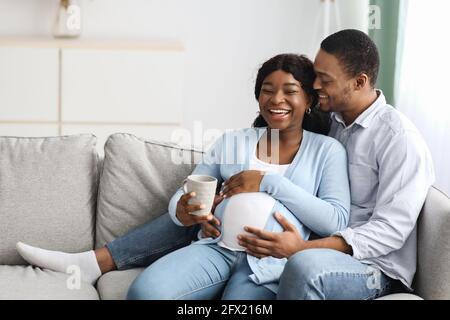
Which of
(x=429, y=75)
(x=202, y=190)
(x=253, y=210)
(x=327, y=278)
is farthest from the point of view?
(x=429, y=75)

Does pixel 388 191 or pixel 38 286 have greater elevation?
pixel 388 191

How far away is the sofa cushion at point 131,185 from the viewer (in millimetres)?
2451

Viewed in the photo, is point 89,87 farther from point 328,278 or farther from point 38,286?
point 328,278

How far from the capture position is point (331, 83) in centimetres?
228

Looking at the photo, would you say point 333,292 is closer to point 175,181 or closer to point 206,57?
point 175,181

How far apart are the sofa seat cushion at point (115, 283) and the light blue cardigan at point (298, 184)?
0.75 feet

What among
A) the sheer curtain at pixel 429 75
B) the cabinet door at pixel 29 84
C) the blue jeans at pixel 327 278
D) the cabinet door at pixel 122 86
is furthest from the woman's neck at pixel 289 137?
the cabinet door at pixel 29 84

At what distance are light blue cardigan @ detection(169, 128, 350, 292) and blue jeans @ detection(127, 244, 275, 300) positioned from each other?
37 mm

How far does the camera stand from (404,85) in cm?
380

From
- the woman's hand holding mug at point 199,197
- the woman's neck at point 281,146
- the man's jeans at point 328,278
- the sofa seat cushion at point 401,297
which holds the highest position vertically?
the woman's neck at point 281,146

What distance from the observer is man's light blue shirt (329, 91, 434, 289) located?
2.09 m

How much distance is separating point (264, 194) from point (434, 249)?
1.63 feet

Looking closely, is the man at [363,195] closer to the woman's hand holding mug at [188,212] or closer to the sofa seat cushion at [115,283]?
the woman's hand holding mug at [188,212]

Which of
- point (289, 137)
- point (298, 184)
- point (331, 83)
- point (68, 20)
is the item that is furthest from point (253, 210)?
point (68, 20)
